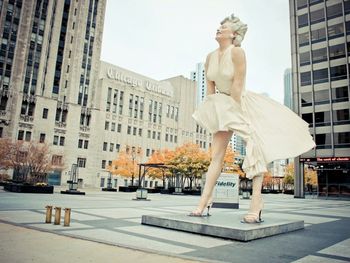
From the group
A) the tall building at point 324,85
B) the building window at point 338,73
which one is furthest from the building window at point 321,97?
the building window at point 338,73

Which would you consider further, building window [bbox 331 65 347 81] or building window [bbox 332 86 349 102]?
building window [bbox 331 65 347 81]

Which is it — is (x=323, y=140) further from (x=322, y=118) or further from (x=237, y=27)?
(x=237, y=27)

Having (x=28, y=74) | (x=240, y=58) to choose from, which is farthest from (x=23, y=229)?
(x=28, y=74)

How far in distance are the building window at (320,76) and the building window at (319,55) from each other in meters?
1.50

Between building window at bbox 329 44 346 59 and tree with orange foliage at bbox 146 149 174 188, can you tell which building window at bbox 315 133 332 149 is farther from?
tree with orange foliage at bbox 146 149 174 188

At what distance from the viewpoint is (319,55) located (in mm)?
40594

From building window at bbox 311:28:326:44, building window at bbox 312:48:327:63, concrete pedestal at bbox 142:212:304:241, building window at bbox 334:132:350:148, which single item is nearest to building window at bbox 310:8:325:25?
building window at bbox 311:28:326:44

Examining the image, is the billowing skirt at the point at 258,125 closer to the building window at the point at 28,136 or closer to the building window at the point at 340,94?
the building window at the point at 340,94

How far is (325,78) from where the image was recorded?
3956 centimetres

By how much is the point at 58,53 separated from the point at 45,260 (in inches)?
2370

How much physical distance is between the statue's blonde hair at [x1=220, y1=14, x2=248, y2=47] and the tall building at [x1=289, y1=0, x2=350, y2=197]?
32.5m

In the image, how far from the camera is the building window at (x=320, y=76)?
3959 centimetres

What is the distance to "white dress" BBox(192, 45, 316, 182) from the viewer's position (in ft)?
27.8

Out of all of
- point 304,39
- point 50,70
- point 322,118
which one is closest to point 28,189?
point 322,118
